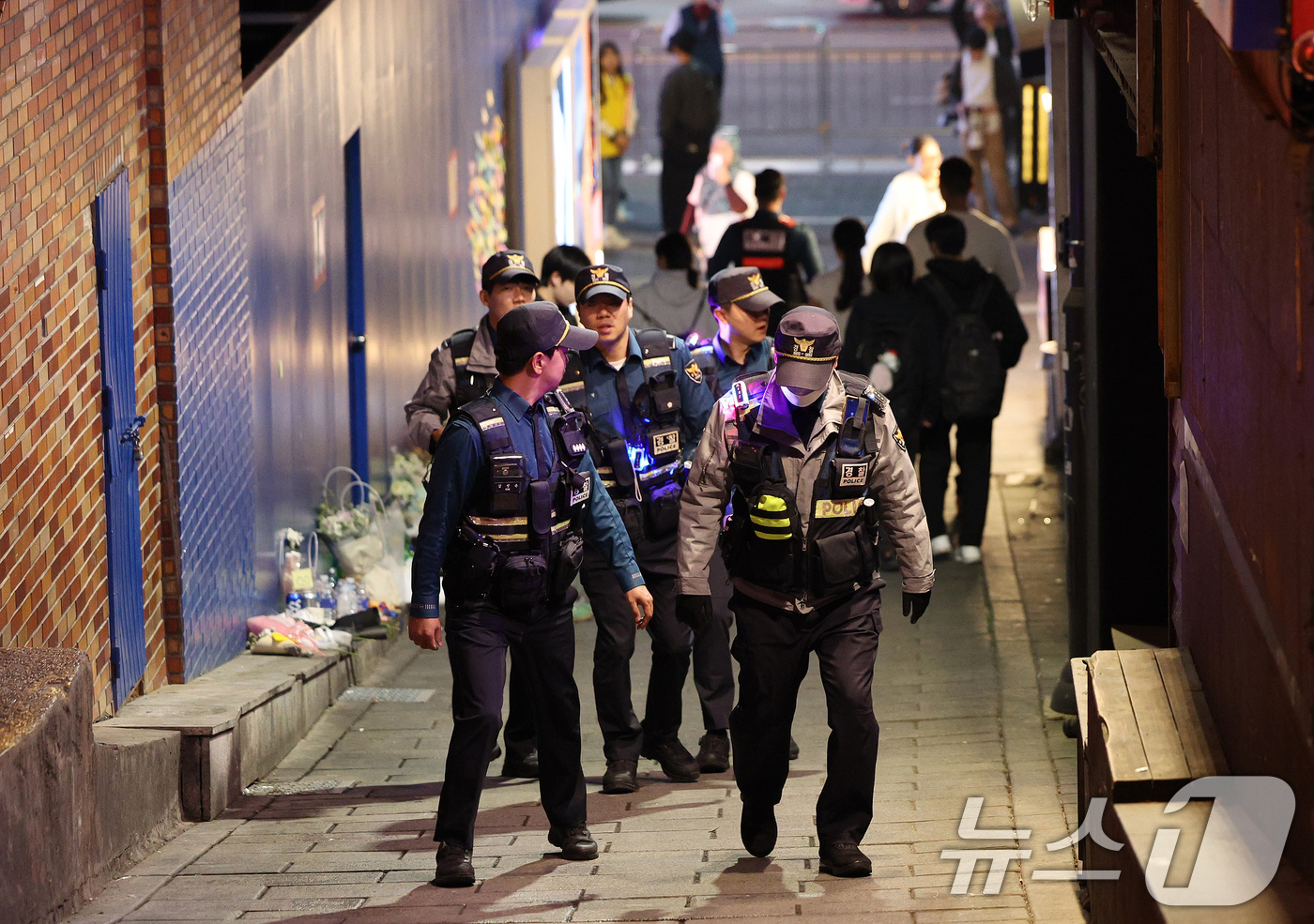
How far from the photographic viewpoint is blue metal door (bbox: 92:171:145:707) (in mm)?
7465

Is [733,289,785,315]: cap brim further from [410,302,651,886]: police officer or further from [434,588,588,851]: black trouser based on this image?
[434,588,588,851]: black trouser

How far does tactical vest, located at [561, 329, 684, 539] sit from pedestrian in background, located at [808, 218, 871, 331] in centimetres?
450

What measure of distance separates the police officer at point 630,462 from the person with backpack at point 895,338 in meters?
3.59

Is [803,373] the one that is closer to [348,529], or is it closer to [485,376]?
[485,376]

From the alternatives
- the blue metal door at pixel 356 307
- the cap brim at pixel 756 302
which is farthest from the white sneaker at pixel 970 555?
the cap brim at pixel 756 302

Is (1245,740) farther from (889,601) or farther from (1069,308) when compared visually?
(889,601)

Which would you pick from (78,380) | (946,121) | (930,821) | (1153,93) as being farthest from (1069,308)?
(946,121)

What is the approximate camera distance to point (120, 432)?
25.0ft

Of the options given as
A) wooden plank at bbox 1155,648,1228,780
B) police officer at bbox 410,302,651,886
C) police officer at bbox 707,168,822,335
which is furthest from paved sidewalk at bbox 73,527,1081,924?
police officer at bbox 707,168,822,335

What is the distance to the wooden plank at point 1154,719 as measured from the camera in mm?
4562

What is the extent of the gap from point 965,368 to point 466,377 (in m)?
3.96

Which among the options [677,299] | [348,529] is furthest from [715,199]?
[348,529]

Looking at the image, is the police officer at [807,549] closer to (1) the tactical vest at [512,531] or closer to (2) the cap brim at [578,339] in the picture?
(1) the tactical vest at [512,531]

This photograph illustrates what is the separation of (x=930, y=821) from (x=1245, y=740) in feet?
8.45
